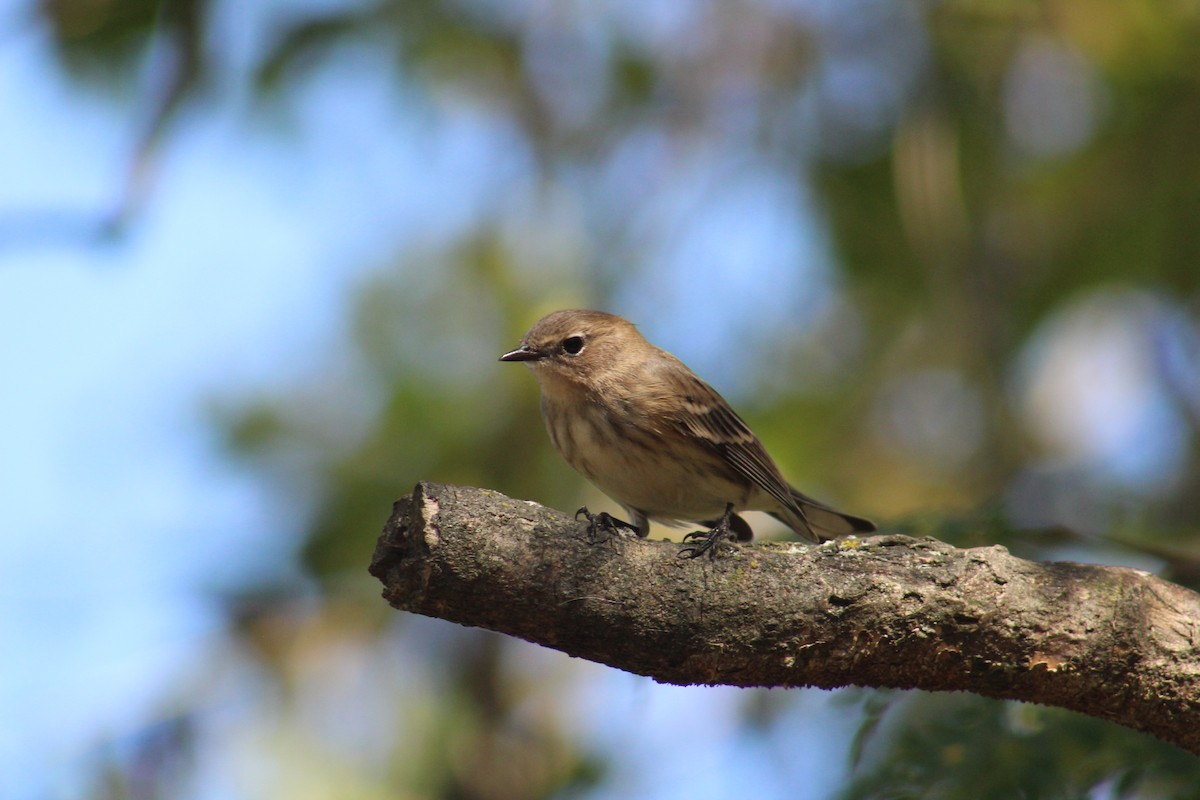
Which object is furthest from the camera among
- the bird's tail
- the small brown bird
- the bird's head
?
the bird's tail

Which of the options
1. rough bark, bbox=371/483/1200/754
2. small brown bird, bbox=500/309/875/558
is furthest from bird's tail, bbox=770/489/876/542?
rough bark, bbox=371/483/1200/754

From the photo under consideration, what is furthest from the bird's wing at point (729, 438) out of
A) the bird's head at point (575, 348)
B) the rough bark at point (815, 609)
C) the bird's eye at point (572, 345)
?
the rough bark at point (815, 609)

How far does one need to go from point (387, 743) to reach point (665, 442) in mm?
2592

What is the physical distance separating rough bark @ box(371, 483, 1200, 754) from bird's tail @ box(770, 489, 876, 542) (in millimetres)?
2599

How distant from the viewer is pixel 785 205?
26.6ft

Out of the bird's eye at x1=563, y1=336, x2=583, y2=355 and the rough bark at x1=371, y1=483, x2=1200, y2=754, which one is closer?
the rough bark at x1=371, y1=483, x2=1200, y2=754

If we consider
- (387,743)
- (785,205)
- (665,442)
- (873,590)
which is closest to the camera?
(873,590)

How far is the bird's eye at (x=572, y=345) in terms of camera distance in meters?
6.26

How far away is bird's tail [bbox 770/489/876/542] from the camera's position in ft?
20.3

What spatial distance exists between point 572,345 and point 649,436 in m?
0.78

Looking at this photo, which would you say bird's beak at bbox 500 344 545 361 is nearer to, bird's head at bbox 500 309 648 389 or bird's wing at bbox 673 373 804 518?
bird's head at bbox 500 309 648 389

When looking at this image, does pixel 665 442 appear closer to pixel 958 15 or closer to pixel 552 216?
pixel 552 216

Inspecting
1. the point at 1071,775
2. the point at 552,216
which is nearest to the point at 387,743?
the point at 552,216

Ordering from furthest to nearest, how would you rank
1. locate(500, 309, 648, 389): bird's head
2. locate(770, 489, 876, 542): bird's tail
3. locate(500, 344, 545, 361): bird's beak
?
locate(500, 344, 545, 361): bird's beak, locate(770, 489, 876, 542): bird's tail, locate(500, 309, 648, 389): bird's head
